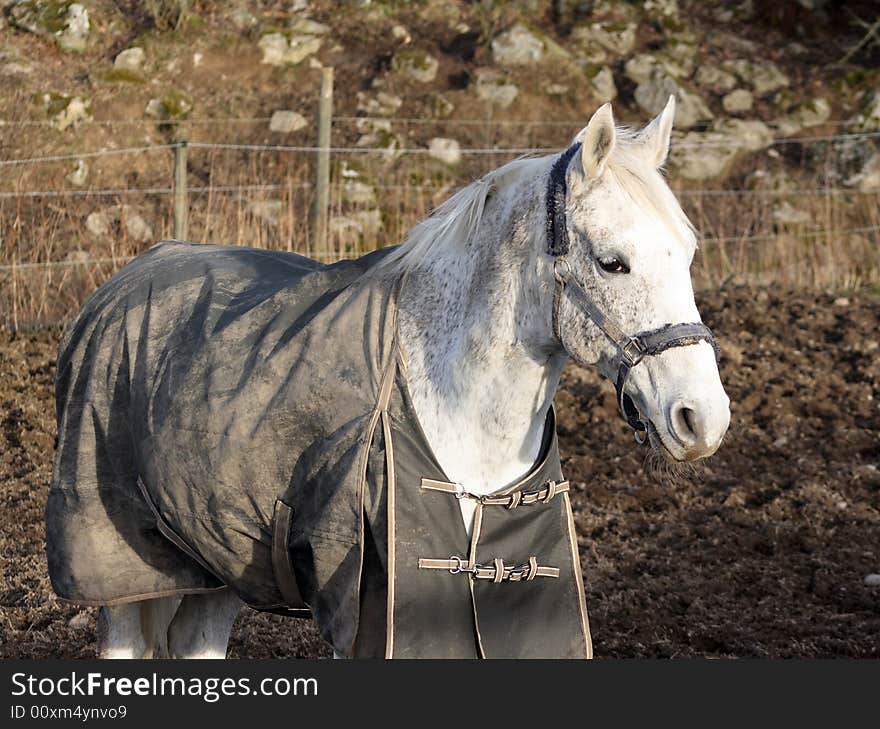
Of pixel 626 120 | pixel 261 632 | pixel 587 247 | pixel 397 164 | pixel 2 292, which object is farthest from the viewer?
pixel 626 120

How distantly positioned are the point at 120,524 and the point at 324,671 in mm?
797

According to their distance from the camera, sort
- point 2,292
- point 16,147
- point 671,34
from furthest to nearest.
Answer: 1. point 671,34
2. point 16,147
3. point 2,292

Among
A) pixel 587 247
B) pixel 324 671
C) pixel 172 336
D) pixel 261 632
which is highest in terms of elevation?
pixel 587 247

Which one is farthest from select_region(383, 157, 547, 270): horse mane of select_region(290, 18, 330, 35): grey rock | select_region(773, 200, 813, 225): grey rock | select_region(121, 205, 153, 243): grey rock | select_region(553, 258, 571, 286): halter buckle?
select_region(290, 18, 330, 35): grey rock

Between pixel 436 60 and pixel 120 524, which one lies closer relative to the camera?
pixel 120 524

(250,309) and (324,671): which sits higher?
(250,309)

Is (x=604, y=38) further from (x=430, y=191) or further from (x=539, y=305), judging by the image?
(x=539, y=305)

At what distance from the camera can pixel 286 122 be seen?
10781 mm

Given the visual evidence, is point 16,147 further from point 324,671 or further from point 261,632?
point 324,671

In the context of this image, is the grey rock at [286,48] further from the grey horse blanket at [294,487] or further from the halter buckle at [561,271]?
the halter buckle at [561,271]

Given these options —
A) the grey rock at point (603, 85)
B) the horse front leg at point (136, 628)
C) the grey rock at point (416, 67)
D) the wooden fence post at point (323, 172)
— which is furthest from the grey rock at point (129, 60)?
the horse front leg at point (136, 628)

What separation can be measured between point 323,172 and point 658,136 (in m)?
5.39

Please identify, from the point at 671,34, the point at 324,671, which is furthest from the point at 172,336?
the point at 671,34

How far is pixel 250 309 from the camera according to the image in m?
2.58
